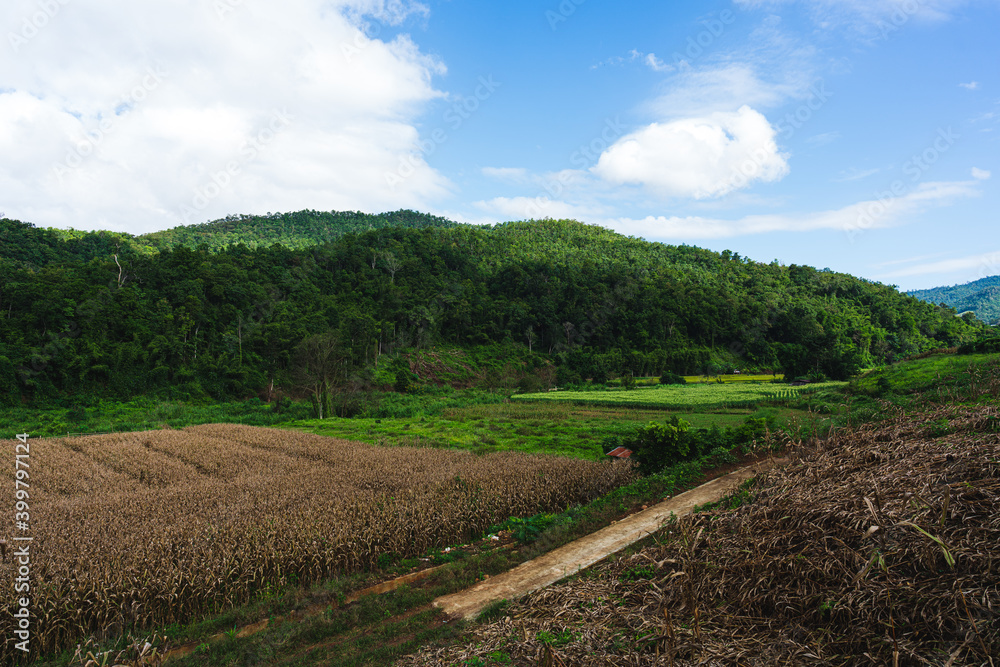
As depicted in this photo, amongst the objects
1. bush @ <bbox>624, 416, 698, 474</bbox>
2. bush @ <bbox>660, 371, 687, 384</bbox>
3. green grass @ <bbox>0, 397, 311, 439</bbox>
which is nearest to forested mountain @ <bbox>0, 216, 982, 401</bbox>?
green grass @ <bbox>0, 397, 311, 439</bbox>

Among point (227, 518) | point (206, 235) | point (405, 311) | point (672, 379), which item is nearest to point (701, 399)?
point (672, 379)

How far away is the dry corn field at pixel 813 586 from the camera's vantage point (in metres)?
3.39

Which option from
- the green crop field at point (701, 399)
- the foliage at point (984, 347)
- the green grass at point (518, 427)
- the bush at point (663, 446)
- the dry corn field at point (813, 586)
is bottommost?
the green grass at point (518, 427)

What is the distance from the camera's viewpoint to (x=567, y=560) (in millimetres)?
8539

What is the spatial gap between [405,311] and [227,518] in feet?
210

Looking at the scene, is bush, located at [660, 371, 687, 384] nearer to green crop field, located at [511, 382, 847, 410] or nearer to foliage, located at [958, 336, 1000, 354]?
green crop field, located at [511, 382, 847, 410]

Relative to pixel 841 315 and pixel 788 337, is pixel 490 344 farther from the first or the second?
pixel 841 315

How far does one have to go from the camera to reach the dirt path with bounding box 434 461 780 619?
24.3 feet

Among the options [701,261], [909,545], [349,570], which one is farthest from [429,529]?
[701,261]

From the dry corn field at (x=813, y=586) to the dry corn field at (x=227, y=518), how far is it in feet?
13.6

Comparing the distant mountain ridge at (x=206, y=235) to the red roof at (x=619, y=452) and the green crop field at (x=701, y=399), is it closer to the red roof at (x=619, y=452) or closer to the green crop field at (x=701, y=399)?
the green crop field at (x=701, y=399)

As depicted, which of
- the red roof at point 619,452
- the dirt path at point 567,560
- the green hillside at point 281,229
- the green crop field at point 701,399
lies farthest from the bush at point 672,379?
the green hillside at point 281,229

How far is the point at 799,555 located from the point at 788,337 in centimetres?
9334

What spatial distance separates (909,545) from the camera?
3857mm
